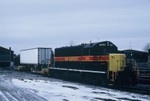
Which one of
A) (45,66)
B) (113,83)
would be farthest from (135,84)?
(45,66)

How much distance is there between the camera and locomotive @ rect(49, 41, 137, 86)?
2905 cm

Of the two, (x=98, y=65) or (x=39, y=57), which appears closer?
(x=98, y=65)

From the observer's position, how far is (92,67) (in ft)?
107

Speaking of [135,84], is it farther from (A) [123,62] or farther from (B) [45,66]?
(B) [45,66]

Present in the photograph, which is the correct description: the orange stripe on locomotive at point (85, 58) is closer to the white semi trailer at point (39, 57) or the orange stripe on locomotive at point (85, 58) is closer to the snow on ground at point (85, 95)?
the snow on ground at point (85, 95)

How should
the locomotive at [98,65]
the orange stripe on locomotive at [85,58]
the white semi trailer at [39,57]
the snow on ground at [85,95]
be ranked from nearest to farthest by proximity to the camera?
1. the snow on ground at [85,95]
2. the locomotive at [98,65]
3. the orange stripe on locomotive at [85,58]
4. the white semi trailer at [39,57]

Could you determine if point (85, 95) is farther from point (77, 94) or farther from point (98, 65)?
point (98, 65)

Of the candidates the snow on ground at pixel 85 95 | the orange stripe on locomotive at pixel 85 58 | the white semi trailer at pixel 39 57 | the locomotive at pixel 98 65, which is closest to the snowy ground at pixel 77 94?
the snow on ground at pixel 85 95

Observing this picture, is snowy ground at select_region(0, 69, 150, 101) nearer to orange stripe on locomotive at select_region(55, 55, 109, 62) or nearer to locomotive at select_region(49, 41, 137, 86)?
locomotive at select_region(49, 41, 137, 86)

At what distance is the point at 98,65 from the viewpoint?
103 feet

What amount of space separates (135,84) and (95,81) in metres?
4.34

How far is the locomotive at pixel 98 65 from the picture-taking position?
2905 centimetres

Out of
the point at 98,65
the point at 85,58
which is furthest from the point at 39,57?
the point at 98,65

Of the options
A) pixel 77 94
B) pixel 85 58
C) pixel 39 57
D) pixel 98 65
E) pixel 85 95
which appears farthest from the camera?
pixel 39 57
